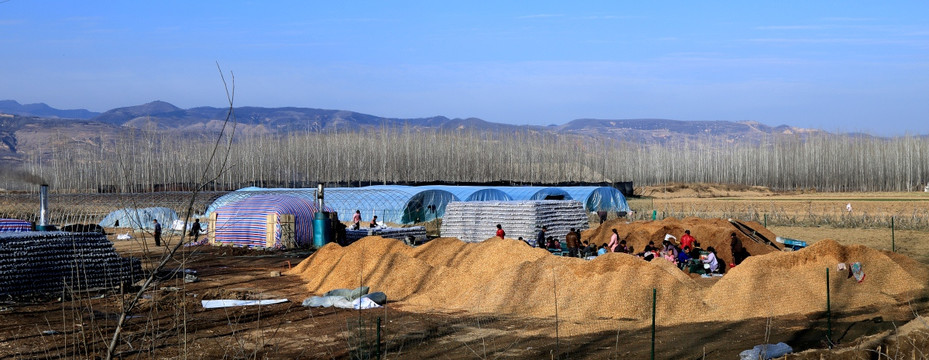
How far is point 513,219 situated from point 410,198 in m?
10.9

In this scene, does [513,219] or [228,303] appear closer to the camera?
[228,303]

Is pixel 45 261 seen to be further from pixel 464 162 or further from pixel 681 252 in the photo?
pixel 464 162

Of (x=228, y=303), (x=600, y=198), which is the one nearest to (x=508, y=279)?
(x=228, y=303)

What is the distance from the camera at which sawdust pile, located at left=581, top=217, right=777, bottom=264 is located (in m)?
22.5

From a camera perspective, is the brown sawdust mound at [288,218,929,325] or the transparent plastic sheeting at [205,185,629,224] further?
the transparent plastic sheeting at [205,185,629,224]

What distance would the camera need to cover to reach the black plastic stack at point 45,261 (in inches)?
619

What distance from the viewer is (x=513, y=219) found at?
2702cm

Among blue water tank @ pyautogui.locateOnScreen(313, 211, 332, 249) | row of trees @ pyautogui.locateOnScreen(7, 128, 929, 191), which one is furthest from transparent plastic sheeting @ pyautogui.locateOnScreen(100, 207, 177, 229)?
row of trees @ pyautogui.locateOnScreen(7, 128, 929, 191)

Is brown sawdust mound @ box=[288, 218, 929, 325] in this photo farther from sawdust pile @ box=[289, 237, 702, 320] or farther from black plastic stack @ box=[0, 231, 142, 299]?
black plastic stack @ box=[0, 231, 142, 299]

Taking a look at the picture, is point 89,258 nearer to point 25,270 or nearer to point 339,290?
point 25,270

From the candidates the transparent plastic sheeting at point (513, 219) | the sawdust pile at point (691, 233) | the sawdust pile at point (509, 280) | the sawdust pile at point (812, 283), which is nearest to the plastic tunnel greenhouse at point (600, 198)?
the transparent plastic sheeting at point (513, 219)

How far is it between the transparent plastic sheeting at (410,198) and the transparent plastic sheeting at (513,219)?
7105 millimetres

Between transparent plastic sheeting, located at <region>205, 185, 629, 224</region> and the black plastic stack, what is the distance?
17595 mm

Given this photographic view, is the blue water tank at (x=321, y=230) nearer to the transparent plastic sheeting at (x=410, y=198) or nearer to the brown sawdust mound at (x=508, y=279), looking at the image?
the brown sawdust mound at (x=508, y=279)
